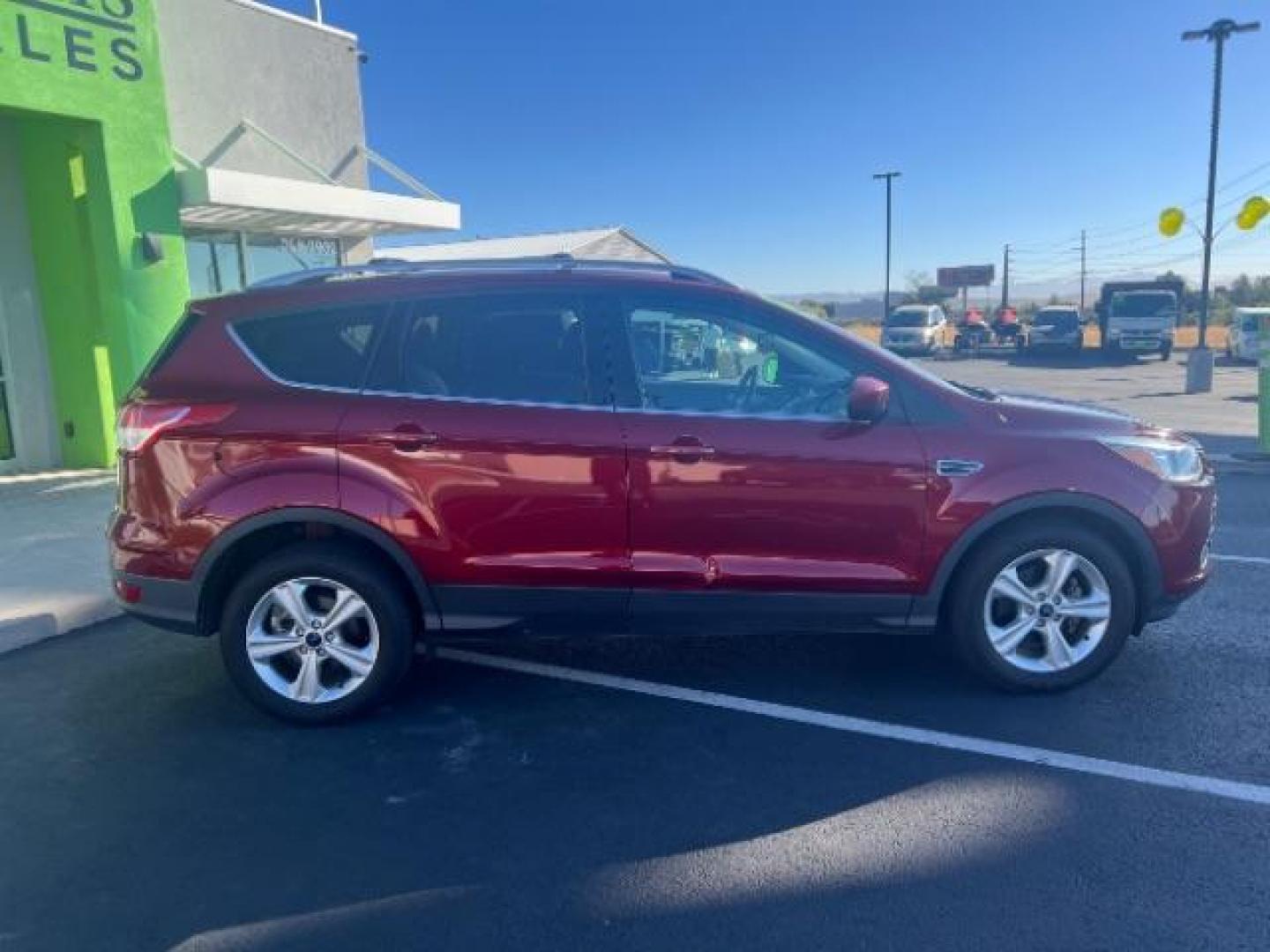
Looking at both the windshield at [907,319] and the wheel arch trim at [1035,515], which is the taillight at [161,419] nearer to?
the wheel arch trim at [1035,515]

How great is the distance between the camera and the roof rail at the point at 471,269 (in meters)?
4.02

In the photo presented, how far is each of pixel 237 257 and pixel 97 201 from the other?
2.73 meters

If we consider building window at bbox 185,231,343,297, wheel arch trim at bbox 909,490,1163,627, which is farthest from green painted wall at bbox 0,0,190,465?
wheel arch trim at bbox 909,490,1163,627

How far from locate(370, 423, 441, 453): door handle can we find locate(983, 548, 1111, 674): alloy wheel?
2501 mm

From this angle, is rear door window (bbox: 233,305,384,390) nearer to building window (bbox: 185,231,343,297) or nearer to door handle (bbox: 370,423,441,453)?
door handle (bbox: 370,423,441,453)

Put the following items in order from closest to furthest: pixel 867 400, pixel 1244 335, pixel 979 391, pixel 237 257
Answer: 1. pixel 867 400
2. pixel 979 391
3. pixel 237 257
4. pixel 1244 335

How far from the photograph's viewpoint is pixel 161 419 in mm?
3742

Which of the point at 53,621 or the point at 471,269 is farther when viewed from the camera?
the point at 53,621

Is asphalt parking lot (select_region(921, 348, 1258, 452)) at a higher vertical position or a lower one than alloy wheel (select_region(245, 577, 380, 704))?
lower

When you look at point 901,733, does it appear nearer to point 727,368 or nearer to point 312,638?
point 727,368

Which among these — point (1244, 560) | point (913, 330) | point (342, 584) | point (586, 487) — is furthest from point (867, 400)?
point (913, 330)

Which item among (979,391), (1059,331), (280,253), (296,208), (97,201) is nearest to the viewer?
(979,391)

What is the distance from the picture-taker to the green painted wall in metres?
8.25

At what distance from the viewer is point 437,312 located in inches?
154
